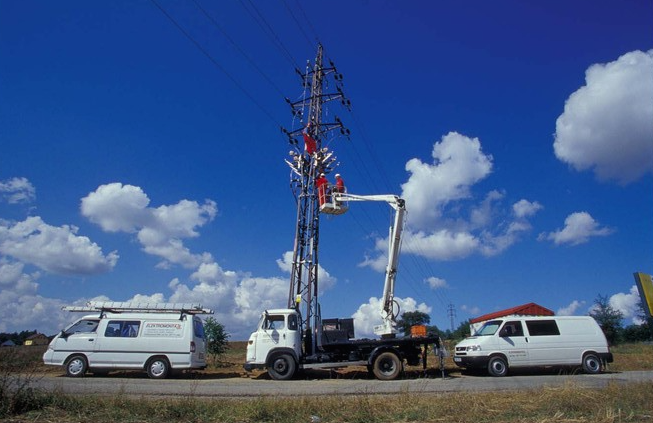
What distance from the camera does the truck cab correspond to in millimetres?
16062

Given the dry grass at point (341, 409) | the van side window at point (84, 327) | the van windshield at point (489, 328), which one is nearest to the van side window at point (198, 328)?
the van side window at point (84, 327)

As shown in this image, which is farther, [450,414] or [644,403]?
[644,403]

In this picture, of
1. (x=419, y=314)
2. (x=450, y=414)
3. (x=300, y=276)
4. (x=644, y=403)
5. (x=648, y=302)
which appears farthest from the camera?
(x=419, y=314)

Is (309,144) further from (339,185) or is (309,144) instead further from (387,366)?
(387,366)

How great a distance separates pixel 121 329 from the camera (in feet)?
53.9

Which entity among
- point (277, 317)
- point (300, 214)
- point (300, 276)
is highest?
point (300, 214)

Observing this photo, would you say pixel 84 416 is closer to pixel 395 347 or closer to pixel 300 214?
pixel 395 347

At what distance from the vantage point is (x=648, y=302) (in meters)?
4.83

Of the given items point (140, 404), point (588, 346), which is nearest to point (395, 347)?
point (588, 346)

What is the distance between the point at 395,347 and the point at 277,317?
434cm

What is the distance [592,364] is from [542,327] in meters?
2.11

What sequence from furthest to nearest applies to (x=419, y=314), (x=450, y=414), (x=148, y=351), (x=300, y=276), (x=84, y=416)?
(x=419, y=314) → (x=300, y=276) → (x=148, y=351) → (x=450, y=414) → (x=84, y=416)

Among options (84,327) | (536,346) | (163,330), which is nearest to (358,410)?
(163,330)

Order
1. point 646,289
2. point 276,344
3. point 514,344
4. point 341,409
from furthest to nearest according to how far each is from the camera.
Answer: point 514,344 → point 276,344 → point 341,409 → point 646,289
